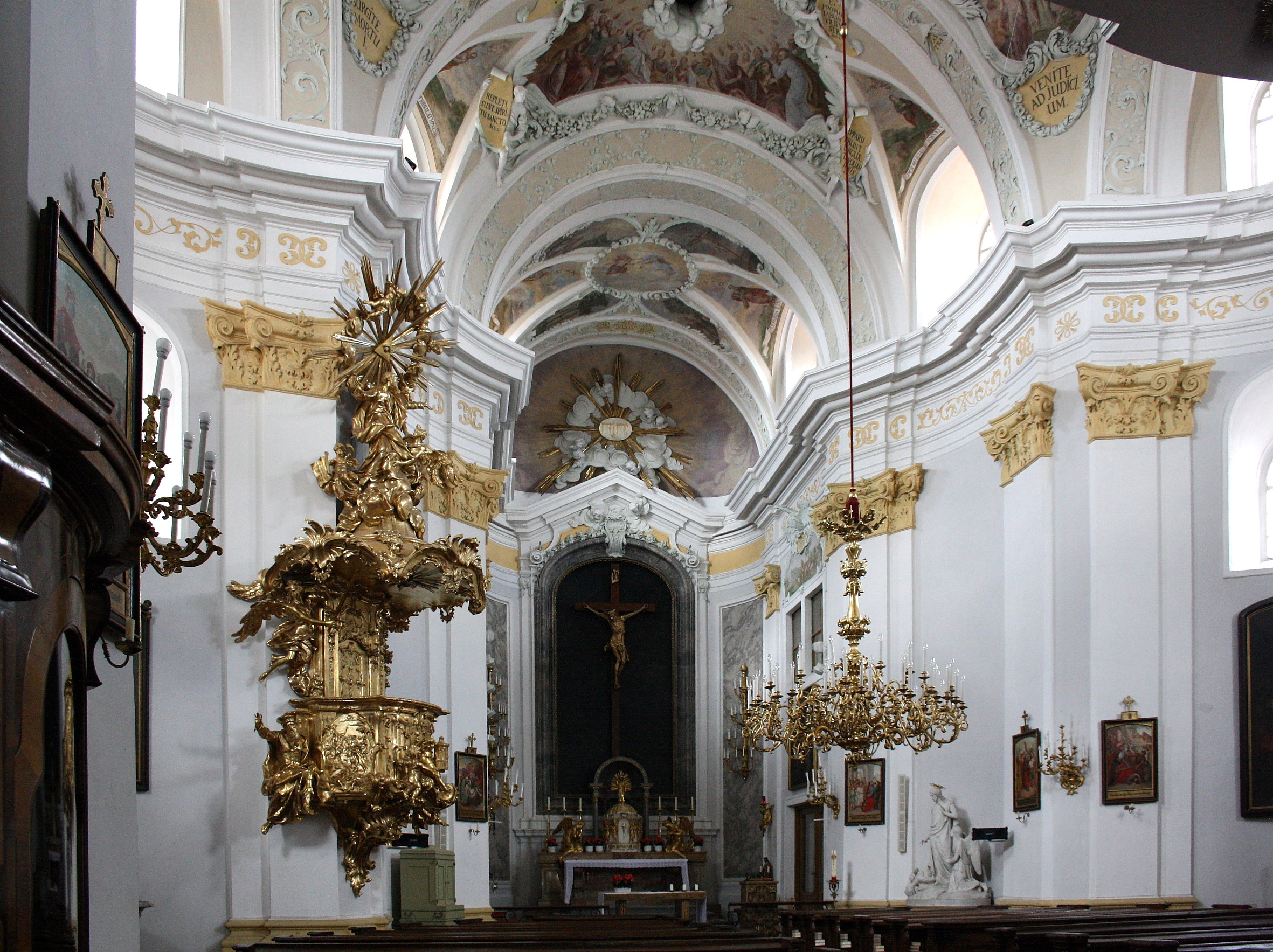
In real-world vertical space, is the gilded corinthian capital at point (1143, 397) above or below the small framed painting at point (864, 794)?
above

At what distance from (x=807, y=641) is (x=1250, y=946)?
13.9 metres

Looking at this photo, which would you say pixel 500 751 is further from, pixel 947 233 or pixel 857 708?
pixel 857 708

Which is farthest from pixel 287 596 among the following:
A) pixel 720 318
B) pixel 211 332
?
pixel 720 318

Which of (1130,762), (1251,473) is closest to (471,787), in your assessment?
(1130,762)

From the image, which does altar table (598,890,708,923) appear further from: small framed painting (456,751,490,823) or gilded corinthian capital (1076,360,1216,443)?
gilded corinthian capital (1076,360,1216,443)

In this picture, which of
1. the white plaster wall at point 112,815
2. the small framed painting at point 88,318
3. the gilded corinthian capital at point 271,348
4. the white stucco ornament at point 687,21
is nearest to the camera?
the small framed painting at point 88,318

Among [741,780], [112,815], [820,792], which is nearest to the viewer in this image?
[112,815]

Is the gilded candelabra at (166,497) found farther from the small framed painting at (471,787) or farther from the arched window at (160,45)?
the small framed painting at (471,787)

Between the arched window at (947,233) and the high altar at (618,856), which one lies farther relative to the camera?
the high altar at (618,856)

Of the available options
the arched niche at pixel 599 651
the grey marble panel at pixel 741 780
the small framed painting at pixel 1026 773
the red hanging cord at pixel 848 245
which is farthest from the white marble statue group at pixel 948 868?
the arched niche at pixel 599 651

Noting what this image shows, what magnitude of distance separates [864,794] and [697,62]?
8.78 meters

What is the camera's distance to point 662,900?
63.7 ft

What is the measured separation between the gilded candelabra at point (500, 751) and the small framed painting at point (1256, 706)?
36.7 ft

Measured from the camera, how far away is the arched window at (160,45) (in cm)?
1125
